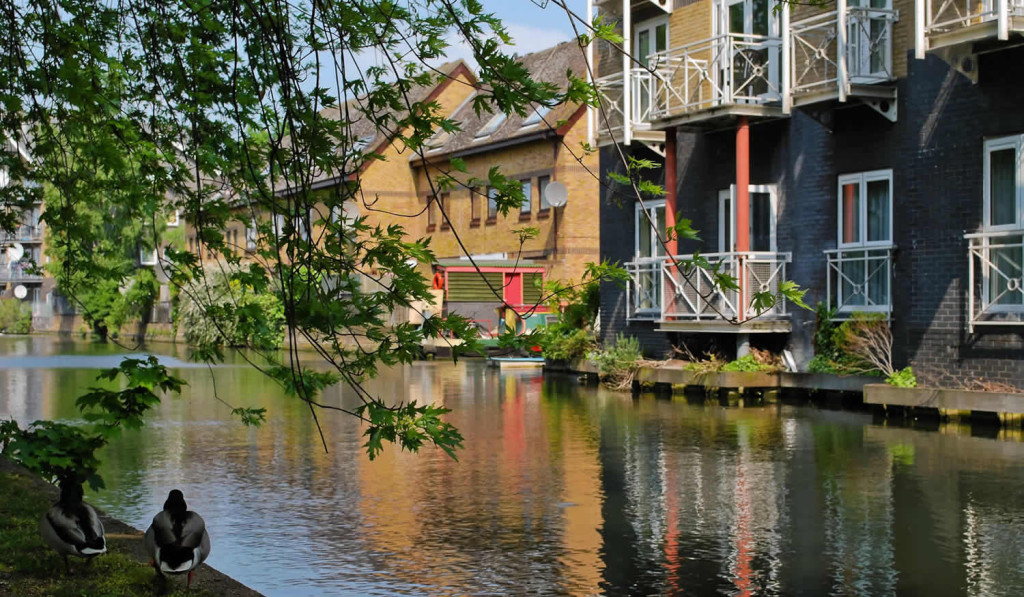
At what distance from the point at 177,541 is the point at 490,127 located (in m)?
39.9

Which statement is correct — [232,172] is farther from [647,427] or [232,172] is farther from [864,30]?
[864,30]

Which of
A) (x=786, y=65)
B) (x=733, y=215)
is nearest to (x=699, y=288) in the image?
(x=733, y=215)

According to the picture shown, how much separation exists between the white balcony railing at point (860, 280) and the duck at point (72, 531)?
56.3 ft

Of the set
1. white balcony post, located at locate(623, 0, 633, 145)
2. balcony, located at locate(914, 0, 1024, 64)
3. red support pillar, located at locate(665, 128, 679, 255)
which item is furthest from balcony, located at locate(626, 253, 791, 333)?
balcony, located at locate(914, 0, 1024, 64)

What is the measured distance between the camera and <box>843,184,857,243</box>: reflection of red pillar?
2331 cm

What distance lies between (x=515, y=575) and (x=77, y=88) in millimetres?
4894

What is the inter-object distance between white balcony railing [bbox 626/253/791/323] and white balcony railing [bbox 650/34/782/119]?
3046 mm

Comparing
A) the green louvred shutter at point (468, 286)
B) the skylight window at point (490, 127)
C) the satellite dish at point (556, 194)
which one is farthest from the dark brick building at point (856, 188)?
the skylight window at point (490, 127)

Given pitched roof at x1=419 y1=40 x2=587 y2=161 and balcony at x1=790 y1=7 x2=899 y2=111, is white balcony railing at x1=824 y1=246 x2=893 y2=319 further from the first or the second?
pitched roof at x1=419 y1=40 x2=587 y2=161

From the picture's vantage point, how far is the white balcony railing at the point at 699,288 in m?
24.2

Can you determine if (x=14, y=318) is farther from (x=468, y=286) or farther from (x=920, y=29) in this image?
(x=920, y=29)

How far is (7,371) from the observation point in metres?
34.5

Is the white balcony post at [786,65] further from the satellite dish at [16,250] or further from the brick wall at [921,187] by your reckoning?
the satellite dish at [16,250]

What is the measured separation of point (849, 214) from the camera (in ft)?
76.7
